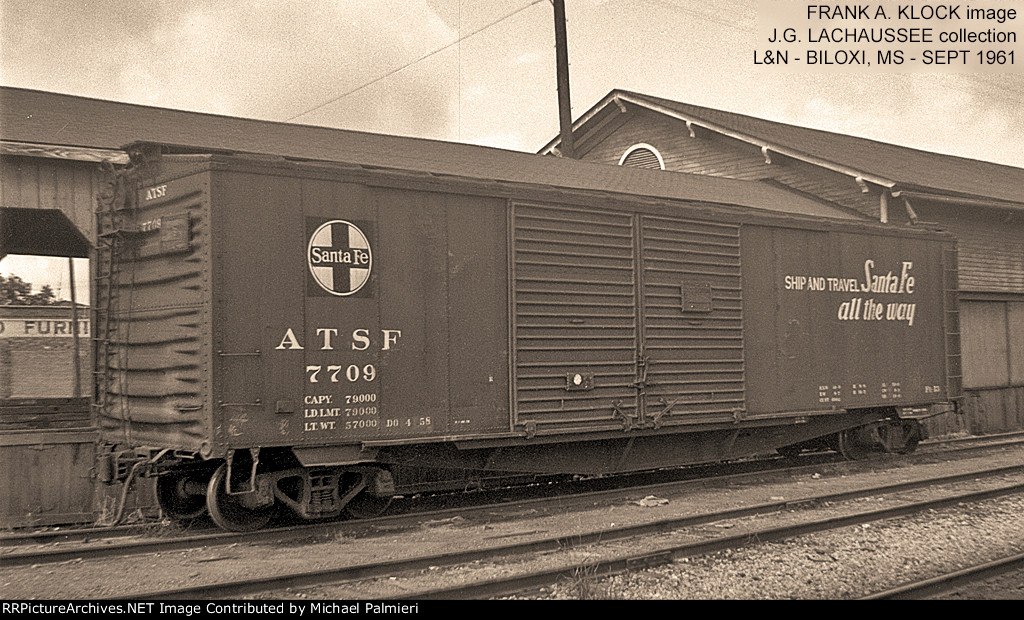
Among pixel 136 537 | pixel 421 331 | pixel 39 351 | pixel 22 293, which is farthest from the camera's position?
pixel 22 293

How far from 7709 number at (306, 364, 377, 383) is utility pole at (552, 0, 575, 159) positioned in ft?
53.6

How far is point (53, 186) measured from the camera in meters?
9.66

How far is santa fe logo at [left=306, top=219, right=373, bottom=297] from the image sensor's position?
811 cm

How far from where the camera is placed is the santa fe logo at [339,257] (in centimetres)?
811

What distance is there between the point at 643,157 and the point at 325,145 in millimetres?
12023

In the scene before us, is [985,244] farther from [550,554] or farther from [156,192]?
[156,192]

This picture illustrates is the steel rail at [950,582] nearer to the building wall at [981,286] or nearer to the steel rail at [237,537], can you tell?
the steel rail at [237,537]

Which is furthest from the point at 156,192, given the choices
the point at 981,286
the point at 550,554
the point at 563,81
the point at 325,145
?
the point at 563,81

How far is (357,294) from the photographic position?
830cm

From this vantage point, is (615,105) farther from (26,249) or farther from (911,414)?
(26,249)

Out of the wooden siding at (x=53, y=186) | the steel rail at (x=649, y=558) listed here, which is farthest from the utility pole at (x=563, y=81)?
the steel rail at (x=649, y=558)

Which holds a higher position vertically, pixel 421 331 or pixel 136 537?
pixel 421 331

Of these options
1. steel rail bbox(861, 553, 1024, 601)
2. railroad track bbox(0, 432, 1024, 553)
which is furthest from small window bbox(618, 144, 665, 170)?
steel rail bbox(861, 553, 1024, 601)

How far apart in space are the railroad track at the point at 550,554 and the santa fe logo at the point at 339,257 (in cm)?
276
